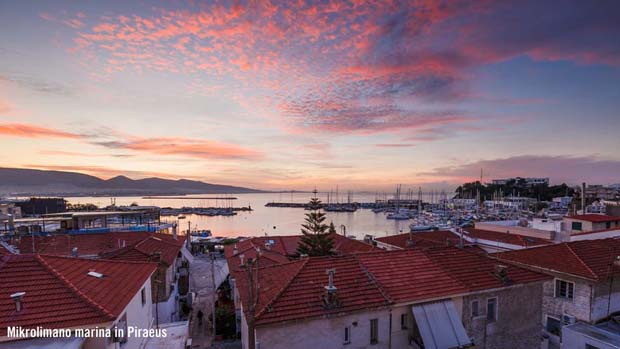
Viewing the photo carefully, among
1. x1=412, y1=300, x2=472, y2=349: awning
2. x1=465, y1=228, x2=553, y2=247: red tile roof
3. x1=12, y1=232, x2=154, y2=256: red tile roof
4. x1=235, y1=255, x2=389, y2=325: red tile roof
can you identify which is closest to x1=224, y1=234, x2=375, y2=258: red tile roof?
x1=12, y1=232, x2=154, y2=256: red tile roof

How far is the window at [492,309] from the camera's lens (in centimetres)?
1394

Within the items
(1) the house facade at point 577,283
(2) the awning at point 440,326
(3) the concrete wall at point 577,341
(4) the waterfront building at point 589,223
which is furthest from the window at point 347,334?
(4) the waterfront building at point 589,223

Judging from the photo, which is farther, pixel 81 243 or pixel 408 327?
pixel 81 243

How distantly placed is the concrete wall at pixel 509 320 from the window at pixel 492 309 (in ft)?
0.50

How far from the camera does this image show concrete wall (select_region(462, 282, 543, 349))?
1349 centimetres

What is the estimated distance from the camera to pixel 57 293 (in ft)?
29.5

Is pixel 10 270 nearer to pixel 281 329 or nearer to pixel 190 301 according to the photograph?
pixel 281 329

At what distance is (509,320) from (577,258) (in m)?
7.11

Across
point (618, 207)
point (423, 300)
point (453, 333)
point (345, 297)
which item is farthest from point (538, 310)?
point (618, 207)

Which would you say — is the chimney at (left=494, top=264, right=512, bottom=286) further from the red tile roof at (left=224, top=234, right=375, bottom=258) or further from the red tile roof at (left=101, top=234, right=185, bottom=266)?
the red tile roof at (left=101, top=234, right=185, bottom=266)

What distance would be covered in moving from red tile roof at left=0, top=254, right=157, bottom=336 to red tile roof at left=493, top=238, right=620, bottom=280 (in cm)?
2132

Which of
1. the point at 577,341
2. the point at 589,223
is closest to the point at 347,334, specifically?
the point at 577,341

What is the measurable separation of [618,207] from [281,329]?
46500mm

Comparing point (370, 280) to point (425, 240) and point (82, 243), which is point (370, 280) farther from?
point (82, 243)
